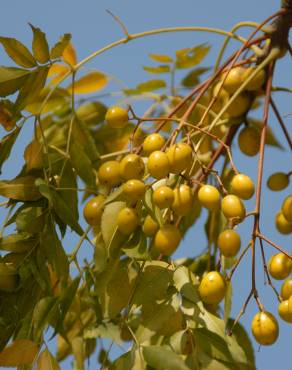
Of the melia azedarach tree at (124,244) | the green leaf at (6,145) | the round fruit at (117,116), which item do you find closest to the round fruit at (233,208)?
the melia azedarach tree at (124,244)

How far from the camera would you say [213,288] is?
1.50m

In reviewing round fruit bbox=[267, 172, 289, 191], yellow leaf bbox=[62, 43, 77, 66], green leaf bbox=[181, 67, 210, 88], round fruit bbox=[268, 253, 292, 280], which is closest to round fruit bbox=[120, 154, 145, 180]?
round fruit bbox=[268, 253, 292, 280]

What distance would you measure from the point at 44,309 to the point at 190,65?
953mm

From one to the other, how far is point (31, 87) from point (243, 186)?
1.46ft

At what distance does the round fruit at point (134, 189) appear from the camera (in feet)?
4.83

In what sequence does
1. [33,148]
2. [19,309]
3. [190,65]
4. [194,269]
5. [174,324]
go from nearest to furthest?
[174,324] < [19,309] < [33,148] < [194,269] < [190,65]

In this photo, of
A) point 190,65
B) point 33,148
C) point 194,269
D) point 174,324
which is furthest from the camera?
point 190,65

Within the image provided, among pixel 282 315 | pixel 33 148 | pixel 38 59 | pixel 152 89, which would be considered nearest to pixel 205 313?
pixel 282 315

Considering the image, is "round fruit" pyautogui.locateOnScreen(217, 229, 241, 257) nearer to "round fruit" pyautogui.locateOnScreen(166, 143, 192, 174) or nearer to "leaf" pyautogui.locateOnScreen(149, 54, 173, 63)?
"round fruit" pyautogui.locateOnScreen(166, 143, 192, 174)

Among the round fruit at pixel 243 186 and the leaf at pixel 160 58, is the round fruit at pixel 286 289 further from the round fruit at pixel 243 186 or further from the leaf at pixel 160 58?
the leaf at pixel 160 58

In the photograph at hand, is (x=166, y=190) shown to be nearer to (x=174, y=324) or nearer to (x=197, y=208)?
(x=174, y=324)

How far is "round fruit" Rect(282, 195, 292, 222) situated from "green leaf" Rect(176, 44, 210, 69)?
63 cm

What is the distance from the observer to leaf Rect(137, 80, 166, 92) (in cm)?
221

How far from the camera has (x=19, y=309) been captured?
61.2 inches
